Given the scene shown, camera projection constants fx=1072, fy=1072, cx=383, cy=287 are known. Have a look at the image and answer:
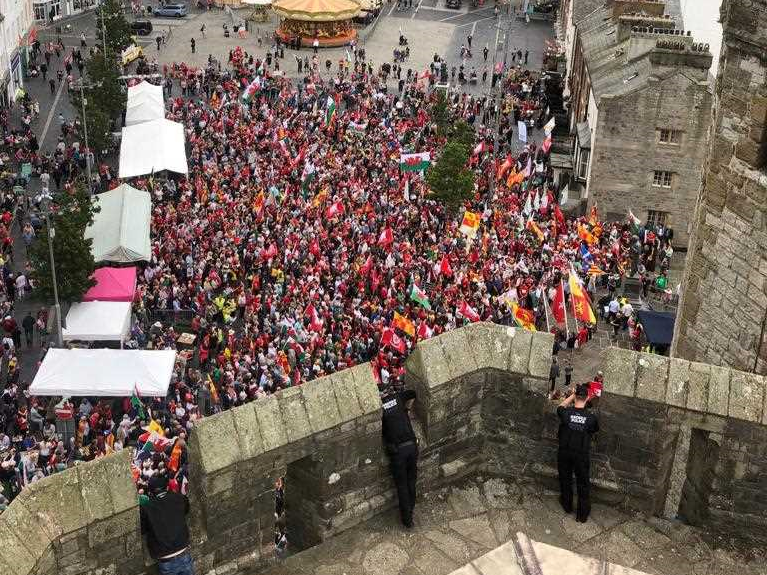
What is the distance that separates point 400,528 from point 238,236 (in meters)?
33.1

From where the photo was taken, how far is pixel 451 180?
4809cm

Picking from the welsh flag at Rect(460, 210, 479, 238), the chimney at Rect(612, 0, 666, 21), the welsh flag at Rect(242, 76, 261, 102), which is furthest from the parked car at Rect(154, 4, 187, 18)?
the welsh flag at Rect(460, 210, 479, 238)

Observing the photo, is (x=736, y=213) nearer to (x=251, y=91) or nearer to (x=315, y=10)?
(x=251, y=91)

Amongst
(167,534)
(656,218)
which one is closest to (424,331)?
(656,218)

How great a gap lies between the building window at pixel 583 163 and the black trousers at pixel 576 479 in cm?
4100

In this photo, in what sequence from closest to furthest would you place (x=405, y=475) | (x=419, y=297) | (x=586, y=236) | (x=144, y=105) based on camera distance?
1. (x=405, y=475)
2. (x=419, y=297)
3. (x=586, y=236)
4. (x=144, y=105)

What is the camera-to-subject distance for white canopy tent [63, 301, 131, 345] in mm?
34969

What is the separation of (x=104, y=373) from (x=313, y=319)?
713 centimetres

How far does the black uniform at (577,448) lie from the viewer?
11133mm

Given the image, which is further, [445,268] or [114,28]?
[114,28]

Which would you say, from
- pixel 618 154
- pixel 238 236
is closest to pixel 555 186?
pixel 618 154

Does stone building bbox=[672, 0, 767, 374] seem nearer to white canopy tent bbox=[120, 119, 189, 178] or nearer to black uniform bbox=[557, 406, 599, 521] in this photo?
black uniform bbox=[557, 406, 599, 521]

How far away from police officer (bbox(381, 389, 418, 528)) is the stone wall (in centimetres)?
3895

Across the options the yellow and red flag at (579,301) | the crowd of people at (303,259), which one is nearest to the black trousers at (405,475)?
the crowd of people at (303,259)
